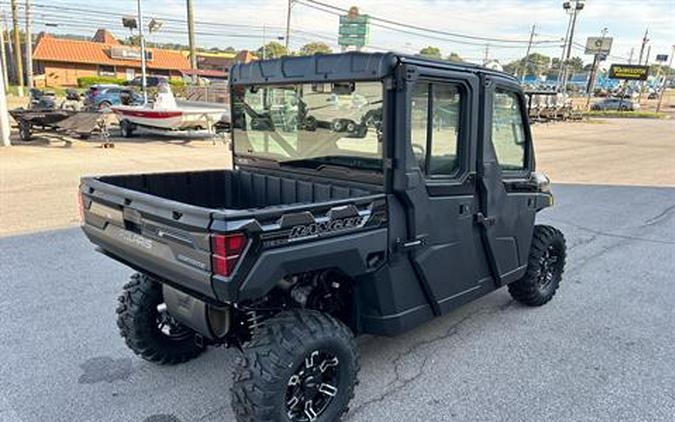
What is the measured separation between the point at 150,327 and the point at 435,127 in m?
2.32

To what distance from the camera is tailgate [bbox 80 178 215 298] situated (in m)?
2.29

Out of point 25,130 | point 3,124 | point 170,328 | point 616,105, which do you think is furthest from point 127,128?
point 616,105

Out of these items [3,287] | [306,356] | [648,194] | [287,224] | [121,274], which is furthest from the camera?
[648,194]

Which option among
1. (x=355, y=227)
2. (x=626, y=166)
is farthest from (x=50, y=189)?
(x=626, y=166)

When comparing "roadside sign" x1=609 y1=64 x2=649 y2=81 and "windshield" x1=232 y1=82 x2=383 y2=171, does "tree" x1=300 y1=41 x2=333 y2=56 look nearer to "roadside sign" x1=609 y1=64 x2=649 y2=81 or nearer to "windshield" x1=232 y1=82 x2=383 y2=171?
"windshield" x1=232 y1=82 x2=383 y2=171

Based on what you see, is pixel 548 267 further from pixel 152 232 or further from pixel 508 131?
pixel 152 232

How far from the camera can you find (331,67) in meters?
3.03

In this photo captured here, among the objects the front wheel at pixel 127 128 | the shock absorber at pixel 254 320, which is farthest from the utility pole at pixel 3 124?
the shock absorber at pixel 254 320

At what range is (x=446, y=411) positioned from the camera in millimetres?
2969

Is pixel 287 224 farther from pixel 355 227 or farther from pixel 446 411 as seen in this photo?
pixel 446 411

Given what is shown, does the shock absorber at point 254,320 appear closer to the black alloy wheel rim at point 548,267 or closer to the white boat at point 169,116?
the black alloy wheel rim at point 548,267

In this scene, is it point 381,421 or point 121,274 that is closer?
point 381,421

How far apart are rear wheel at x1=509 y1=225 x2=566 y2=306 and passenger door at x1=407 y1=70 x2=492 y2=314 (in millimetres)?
1063

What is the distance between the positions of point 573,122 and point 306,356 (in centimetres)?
3704
